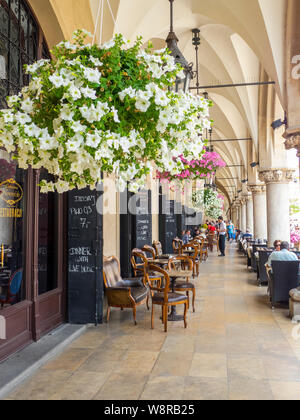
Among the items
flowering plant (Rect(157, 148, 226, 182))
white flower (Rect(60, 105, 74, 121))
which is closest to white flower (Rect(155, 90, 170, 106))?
white flower (Rect(60, 105, 74, 121))

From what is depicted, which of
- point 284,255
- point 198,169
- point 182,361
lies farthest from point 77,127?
point 284,255

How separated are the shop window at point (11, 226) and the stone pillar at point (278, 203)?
6.54 meters

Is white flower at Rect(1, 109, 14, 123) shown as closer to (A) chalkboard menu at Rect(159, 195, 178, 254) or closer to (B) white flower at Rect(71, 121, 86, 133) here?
(B) white flower at Rect(71, 121, 86, 133)

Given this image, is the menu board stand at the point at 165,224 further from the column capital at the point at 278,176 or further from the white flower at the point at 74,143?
the white flower at the point at 74,143

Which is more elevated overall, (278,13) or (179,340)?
(278,13)

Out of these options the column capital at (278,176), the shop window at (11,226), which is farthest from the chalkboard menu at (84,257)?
the column capital at (278,176)

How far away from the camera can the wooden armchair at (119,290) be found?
16.4 ft

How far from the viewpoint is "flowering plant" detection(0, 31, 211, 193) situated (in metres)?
1.78

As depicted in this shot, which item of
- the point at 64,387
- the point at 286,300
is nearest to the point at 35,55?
the point at 64,387

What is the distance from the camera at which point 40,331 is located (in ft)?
14.0

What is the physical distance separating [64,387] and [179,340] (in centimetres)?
167

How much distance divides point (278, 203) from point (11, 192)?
693cm

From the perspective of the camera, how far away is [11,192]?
12.7ft
